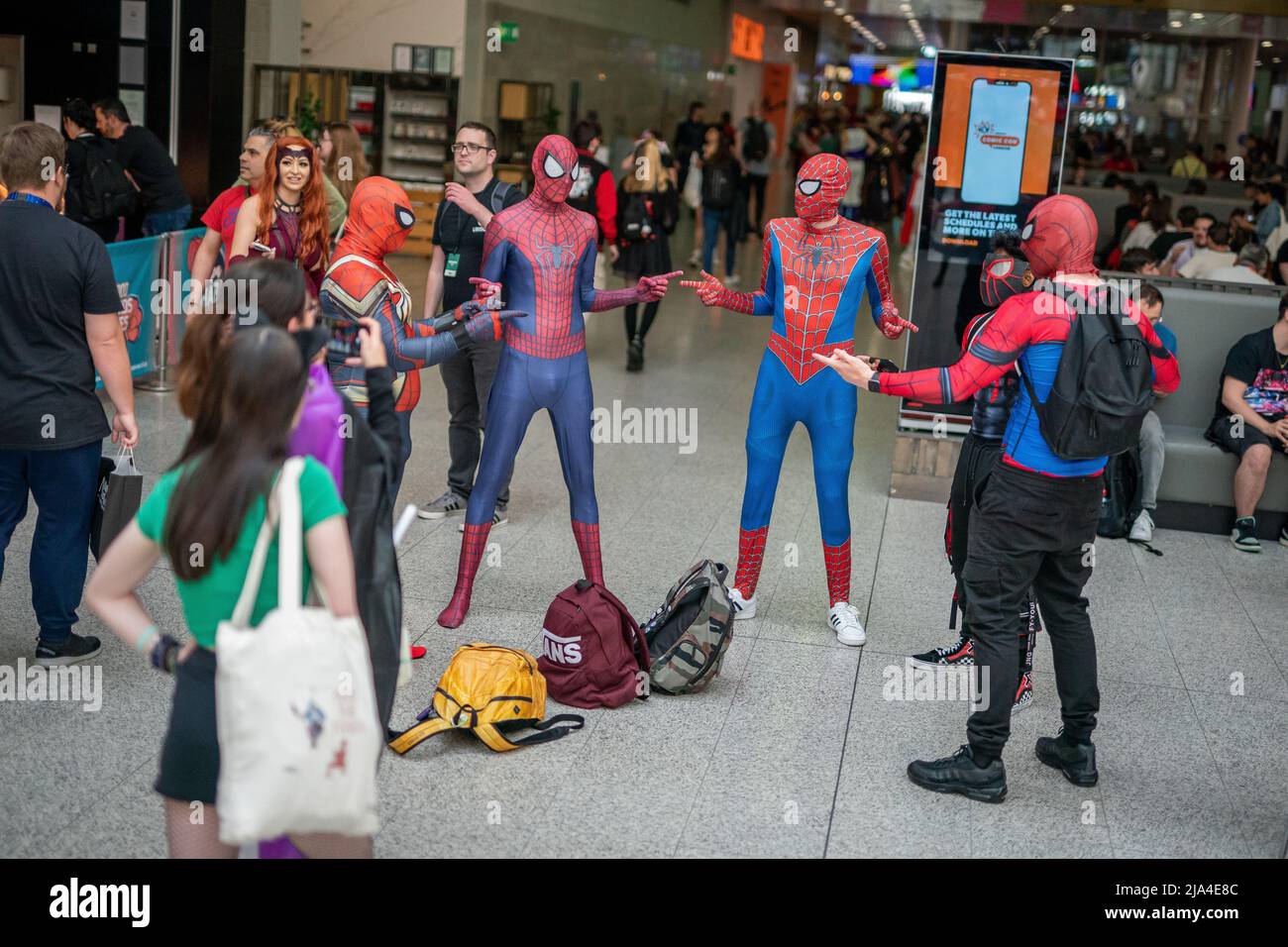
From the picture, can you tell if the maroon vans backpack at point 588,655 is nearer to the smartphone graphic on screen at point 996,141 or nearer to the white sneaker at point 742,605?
the white sneaker at point 742,605

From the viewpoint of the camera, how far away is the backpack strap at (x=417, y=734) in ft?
13.1

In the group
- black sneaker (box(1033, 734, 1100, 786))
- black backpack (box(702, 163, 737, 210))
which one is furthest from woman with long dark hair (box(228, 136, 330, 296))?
black backpack (box(702, 163, 737, 210))

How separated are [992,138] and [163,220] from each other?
5555mm

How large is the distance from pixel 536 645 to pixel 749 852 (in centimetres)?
155

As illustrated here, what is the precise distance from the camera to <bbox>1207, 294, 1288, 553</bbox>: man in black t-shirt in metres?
6.80

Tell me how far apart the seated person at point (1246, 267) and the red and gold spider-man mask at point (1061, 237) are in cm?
528

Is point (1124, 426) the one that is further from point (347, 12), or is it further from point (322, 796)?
point (347, 12)

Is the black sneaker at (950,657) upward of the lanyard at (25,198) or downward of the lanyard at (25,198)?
downward

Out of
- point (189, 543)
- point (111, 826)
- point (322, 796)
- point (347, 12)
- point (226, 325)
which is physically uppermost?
point (347, 12)

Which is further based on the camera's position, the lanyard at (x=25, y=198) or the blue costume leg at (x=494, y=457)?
the blue costume leg at (x=494, y=457)

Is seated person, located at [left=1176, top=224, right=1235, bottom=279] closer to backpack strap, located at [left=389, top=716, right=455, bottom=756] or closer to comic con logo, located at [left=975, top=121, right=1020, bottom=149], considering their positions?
comic con logo, located at [left=975, top=121, right=1020, bottom=149]

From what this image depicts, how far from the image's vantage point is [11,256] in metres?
4.04

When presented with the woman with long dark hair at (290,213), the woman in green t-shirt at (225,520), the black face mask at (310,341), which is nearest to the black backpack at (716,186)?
the woman with long dark hair at (290,213)

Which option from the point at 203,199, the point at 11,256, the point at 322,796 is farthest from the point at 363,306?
the point at 203,199
